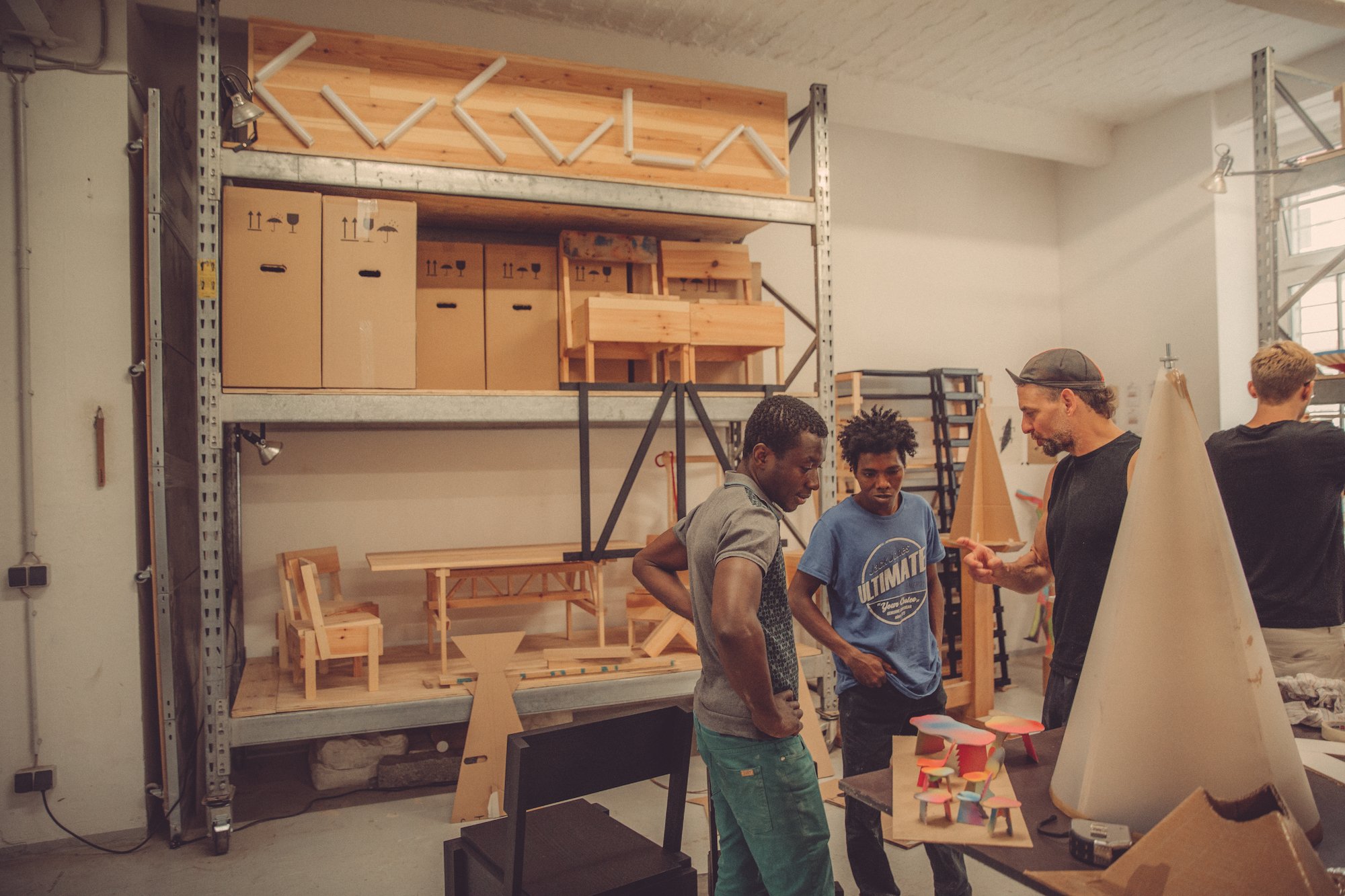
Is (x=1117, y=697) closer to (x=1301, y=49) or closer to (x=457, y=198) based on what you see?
(x=457, y=198)

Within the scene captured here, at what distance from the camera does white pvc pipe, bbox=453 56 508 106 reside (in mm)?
3512

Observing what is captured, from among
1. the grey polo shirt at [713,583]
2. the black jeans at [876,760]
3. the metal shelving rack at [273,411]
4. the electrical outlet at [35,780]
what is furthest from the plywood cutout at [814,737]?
the electrical outlet at [35,780]

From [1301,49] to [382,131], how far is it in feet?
16.1

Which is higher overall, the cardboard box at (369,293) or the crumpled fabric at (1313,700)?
the cardboard box at (369,293)

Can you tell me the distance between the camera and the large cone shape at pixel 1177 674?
123cm

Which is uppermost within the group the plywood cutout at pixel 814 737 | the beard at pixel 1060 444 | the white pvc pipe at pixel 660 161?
the white pvc pipe at pixel 660 161

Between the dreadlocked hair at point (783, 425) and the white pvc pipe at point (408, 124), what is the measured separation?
90.8 inches

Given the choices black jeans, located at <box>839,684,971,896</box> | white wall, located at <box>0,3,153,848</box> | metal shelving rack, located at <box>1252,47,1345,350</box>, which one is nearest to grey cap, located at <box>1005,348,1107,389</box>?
black jeans, located at <box>839,684,971,896</box>

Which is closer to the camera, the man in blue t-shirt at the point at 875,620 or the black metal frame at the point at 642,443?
the man in blue t-shirt at the point at 875,620

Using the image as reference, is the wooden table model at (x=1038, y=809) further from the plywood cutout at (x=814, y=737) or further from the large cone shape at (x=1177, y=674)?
the plywood cutout at (x=814, y=737)

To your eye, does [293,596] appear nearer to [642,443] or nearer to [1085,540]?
[642,443]

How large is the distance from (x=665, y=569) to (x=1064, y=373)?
3.58 ft

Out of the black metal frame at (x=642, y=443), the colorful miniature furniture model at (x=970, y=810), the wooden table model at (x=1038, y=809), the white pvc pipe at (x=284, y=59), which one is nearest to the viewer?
the wooden table model at (x=1038, y=809)

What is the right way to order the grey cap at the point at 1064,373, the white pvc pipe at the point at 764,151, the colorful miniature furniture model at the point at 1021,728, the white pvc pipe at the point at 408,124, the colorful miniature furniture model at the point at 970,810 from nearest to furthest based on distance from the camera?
1. the colorful miniature furniture model at the point at 970,810
2. the colorful miniature furniture model at the point at 1021,728
3. the grey cap at the point at 1064,373
4. the white pvc pipe at the point at 408,124
5. the white pvc pipe at the point at 764,151
